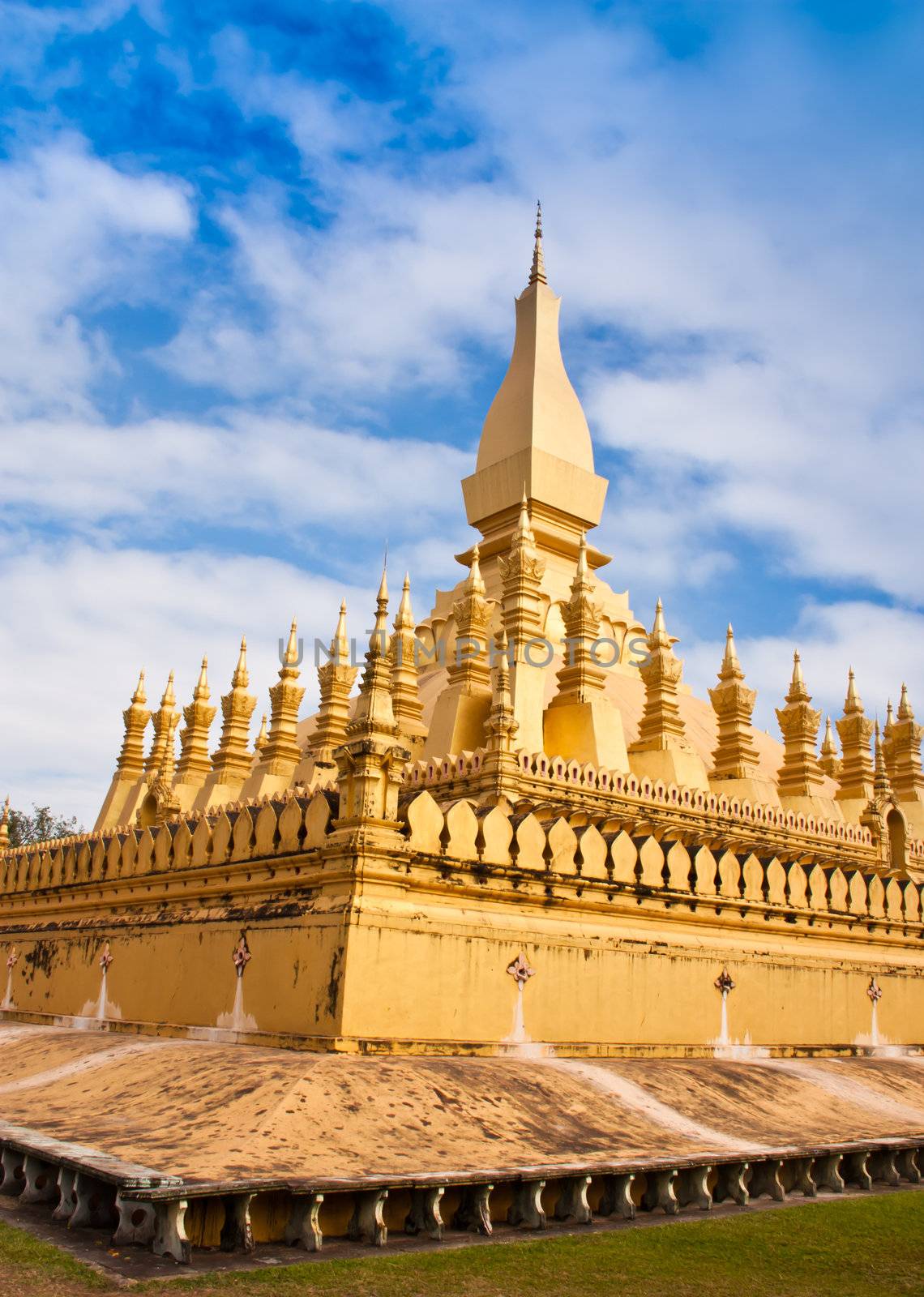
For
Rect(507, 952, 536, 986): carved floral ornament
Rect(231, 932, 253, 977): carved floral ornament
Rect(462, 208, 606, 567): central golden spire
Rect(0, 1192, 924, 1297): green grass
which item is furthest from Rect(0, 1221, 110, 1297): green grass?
Rect(462, 208, 606, 567): central golden spire

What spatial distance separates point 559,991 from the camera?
10891 millimetres

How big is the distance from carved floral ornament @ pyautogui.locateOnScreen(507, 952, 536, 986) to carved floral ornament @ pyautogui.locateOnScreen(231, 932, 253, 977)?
7.82ft

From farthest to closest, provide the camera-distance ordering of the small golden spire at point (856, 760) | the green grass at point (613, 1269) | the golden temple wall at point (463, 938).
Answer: the small golden spire at point (856, 760), the golden temple wall at point (463, 938), the green grass at point (613, 1269)

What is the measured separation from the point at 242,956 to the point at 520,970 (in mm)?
2588

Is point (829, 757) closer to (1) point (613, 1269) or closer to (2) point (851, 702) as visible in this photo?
(2) point (851, 702)

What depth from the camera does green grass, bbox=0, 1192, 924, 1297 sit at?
5602 millimetres

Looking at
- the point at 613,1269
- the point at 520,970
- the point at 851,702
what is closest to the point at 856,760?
the point at 851,702

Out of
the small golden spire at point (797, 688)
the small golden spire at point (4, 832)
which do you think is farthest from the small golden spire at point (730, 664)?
the small golden spire at point (4, 832)

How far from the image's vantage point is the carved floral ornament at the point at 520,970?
10.5 meters

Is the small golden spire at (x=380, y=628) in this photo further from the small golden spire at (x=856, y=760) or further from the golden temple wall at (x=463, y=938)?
the small golden spire at (x=856, y=760)

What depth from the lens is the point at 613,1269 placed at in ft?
20.4

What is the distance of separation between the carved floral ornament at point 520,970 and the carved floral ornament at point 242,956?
7.82ft

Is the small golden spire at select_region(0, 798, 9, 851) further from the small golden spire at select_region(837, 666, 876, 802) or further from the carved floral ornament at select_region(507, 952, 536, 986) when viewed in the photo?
the small golden spire at select_region(837, 666, 876, 802)

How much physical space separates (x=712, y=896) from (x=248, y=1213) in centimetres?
747
